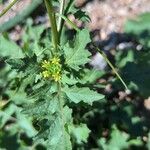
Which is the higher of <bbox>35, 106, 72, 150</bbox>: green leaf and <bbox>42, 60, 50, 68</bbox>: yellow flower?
<bbox>42, 60, 50, 68</bbox>: yellow flower

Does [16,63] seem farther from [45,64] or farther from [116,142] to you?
[116,142]

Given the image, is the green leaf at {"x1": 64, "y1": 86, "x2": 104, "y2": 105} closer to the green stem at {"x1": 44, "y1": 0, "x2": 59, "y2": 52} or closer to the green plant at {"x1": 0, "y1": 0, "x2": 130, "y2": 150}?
the green plant at {"x1": 0, "y1": 0, "x2": 130, "y2": 150}

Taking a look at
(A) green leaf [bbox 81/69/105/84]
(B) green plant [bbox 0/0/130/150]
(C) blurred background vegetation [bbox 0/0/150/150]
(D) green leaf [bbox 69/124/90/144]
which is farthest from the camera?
(C) blurred background vegetation [bbox 0/0/150/150]

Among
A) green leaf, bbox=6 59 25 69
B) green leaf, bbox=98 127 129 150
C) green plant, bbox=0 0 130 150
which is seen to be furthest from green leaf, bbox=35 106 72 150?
green leaf, bbox=98 127 129 150

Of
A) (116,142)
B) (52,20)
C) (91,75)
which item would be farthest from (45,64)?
(116,142)

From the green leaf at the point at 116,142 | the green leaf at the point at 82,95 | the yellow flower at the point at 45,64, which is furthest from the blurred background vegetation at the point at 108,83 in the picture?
the green leaf at the point at 82,95

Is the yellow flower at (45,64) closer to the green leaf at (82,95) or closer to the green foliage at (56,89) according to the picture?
the green foliage at (56,89)
